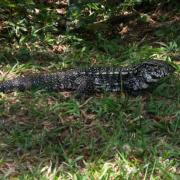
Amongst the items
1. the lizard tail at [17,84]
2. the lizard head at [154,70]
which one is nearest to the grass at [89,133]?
the lizard tail at [17,84]

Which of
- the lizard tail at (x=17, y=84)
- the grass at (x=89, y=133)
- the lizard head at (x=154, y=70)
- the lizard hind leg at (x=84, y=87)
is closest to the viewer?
the grass at (x=89, y=133)

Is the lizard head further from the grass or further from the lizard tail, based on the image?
the lizard tail

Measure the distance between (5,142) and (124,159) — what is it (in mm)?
1497

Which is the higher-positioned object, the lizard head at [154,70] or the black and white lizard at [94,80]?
the lizard head at [154,70]

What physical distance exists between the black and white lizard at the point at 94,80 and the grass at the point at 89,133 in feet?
0.52

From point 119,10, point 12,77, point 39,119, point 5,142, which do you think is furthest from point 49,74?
point 119,10

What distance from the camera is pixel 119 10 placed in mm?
10445

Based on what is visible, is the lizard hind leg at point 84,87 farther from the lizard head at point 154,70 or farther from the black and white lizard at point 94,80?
the lizard head at point 154,70

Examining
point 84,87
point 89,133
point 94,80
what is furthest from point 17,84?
point 89,133

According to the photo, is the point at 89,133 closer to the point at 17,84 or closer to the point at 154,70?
the point at 154,70

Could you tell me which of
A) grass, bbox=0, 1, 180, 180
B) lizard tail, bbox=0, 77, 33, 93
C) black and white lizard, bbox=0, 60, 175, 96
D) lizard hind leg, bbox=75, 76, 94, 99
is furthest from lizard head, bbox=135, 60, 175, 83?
lizard tail, bbox=0, 77, 33, 93

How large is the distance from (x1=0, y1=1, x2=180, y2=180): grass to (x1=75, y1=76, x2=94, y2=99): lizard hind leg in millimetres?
140

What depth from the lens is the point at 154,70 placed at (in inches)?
284

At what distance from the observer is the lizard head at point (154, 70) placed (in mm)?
7125
